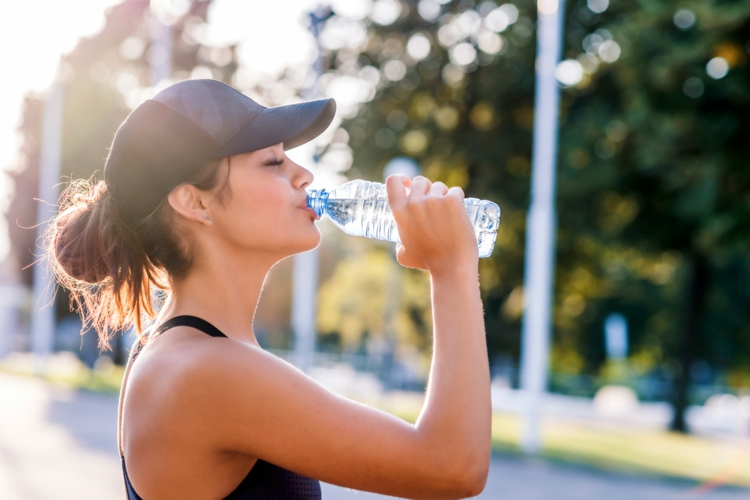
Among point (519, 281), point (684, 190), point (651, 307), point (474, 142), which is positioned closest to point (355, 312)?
point (651, 307)

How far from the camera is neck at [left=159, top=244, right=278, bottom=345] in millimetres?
1822

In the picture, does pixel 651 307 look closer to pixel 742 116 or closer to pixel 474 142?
pixel 474 142

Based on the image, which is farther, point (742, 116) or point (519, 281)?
point (519, 281)

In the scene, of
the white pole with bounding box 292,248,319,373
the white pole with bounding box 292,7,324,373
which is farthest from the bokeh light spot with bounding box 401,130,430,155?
the white pole with bounding box 292,248,319,373

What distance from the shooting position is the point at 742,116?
565 inches

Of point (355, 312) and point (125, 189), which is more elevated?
point (125, 189)

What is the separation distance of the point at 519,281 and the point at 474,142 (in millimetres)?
5641

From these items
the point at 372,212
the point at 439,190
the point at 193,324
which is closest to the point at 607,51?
the point at 372,212

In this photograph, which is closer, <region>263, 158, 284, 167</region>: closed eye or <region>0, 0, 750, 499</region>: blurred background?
<region>263, 158, 284, 167</region>: closed eye

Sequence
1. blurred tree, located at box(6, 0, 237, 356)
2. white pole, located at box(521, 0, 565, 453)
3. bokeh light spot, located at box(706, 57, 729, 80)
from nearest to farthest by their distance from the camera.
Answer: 1. white pole, located at box(521, 0, 565, 453)
2. bokeh light spot, located at box(706, 57, 729, 80)
3. blurred tree, located at box(6, 0, 237, 356)

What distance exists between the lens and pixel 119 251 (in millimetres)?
1928

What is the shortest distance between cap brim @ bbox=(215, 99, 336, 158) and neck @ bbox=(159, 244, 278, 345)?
244 mm

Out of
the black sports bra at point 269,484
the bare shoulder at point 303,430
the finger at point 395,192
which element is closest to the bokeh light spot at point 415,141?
the finger at point 395,192

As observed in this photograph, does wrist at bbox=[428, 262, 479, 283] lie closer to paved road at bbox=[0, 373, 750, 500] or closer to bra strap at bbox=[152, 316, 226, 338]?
bra strap at bbox=[152, 316, 226, 338]
